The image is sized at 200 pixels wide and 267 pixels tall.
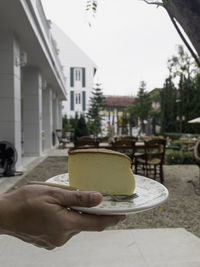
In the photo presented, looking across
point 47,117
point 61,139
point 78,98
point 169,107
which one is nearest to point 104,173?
point 47,117

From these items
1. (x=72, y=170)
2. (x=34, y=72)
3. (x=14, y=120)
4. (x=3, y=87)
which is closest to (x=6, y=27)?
(x=3, y=87)

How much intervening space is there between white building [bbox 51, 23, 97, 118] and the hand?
2490 centimetres

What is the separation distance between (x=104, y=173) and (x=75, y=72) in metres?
26.2

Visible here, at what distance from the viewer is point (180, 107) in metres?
25.8

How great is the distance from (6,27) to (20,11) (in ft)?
3.69

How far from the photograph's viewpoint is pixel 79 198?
2.50ft

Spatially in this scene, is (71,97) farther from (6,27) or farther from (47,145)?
(6,27)

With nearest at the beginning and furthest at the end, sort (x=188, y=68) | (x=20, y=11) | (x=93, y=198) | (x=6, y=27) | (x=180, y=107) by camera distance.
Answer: (x=93, y=198), (x=20, y=11), (x=6, y=27), (x=180, y=107), (x=188, y=68)

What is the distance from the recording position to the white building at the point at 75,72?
2588cm

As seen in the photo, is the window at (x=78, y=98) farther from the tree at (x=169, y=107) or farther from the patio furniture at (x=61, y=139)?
the patio furniture at (x=61, y=139)

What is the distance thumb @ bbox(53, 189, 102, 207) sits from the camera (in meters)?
0.74

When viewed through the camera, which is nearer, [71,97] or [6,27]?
[6,27]

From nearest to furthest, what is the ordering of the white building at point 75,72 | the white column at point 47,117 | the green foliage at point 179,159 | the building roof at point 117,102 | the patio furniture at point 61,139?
the green foliage at point 179,159, the white column at point 47,117, the patio furniture at point 61,139, the white building at point 75,72, the building roof at point 117,102

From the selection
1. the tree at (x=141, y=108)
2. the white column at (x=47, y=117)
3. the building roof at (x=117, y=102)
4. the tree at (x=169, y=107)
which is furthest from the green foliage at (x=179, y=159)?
the building roof at (x=117, y=102)
